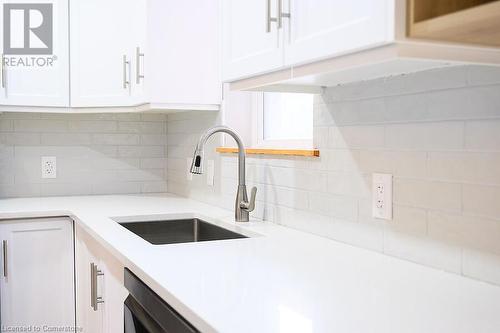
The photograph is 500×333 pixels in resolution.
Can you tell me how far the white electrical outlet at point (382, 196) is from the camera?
145 cm

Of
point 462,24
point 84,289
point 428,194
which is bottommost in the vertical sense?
point 84,289

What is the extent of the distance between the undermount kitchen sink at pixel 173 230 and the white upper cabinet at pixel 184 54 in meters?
0.52

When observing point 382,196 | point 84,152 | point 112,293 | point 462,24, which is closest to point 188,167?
point 84,152

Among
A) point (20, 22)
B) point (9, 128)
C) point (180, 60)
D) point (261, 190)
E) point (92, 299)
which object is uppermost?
point (20, 22)

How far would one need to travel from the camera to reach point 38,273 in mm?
2469

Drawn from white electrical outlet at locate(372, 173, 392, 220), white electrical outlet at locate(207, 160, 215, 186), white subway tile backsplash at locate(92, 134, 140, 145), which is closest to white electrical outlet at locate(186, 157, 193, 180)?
white electrical outlet at locate(207, 160, 215, 186)

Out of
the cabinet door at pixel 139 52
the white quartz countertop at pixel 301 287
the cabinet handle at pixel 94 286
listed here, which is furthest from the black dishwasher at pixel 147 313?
the cabinet door at pixel 139 52

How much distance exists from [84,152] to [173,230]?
1070 mm

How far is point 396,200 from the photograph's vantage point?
142cm

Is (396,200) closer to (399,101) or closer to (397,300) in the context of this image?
(399,101)

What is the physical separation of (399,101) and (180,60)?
1.28m

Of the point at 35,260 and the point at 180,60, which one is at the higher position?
the point at 180,60

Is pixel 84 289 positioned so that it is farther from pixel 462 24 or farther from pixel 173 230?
pixel 462 24

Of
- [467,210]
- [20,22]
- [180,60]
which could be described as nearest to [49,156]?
[20,22]
